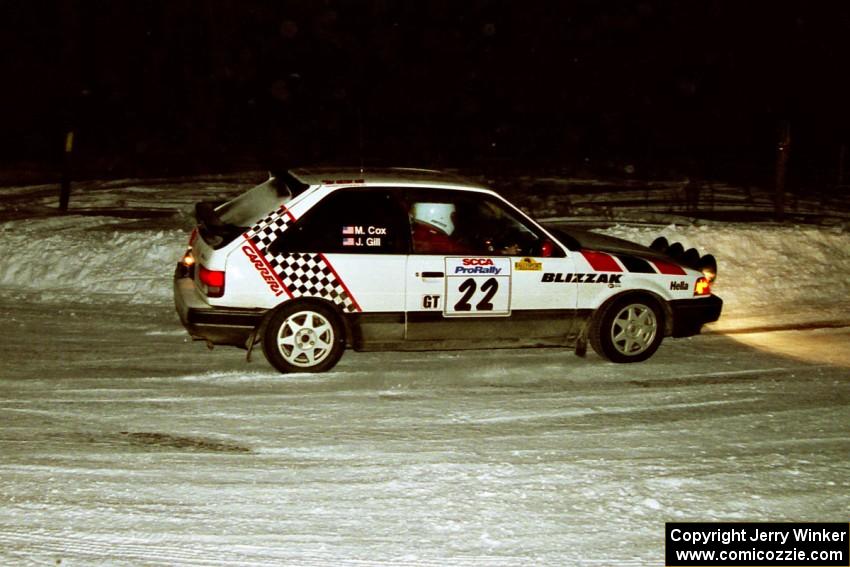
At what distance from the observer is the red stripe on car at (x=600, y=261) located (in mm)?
8000

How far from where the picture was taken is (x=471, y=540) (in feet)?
15.6

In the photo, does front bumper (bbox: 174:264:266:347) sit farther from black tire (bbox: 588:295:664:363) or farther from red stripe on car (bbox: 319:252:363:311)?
black tire (bbox: 588:295:664:363)

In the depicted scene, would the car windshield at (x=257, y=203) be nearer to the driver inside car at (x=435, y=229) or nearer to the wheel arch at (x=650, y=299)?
the driver inside car at (x=435, y=229)

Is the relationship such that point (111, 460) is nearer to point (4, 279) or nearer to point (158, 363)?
point (158, 363)

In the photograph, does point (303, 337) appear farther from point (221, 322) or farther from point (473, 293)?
point (473, 293)

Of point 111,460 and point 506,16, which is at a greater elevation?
point 506,16

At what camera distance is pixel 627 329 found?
8.15 meters

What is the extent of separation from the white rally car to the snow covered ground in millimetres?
258

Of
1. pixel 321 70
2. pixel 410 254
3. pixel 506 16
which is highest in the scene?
pixel 506 16

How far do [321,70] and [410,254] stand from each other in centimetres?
3100

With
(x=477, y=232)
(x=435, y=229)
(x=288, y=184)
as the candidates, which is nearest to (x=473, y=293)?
(x=477, y=232)

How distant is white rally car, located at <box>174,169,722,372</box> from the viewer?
7414 mm

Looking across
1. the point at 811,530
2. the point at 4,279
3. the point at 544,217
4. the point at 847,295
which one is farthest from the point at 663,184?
the point at 811,530

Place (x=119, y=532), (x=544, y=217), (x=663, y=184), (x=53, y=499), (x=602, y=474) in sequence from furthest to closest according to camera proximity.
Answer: (x=663, y=184)
(x=544, y=217)
(x=602, y=474)
(x=53, y=499)
(x=119, y=532)
